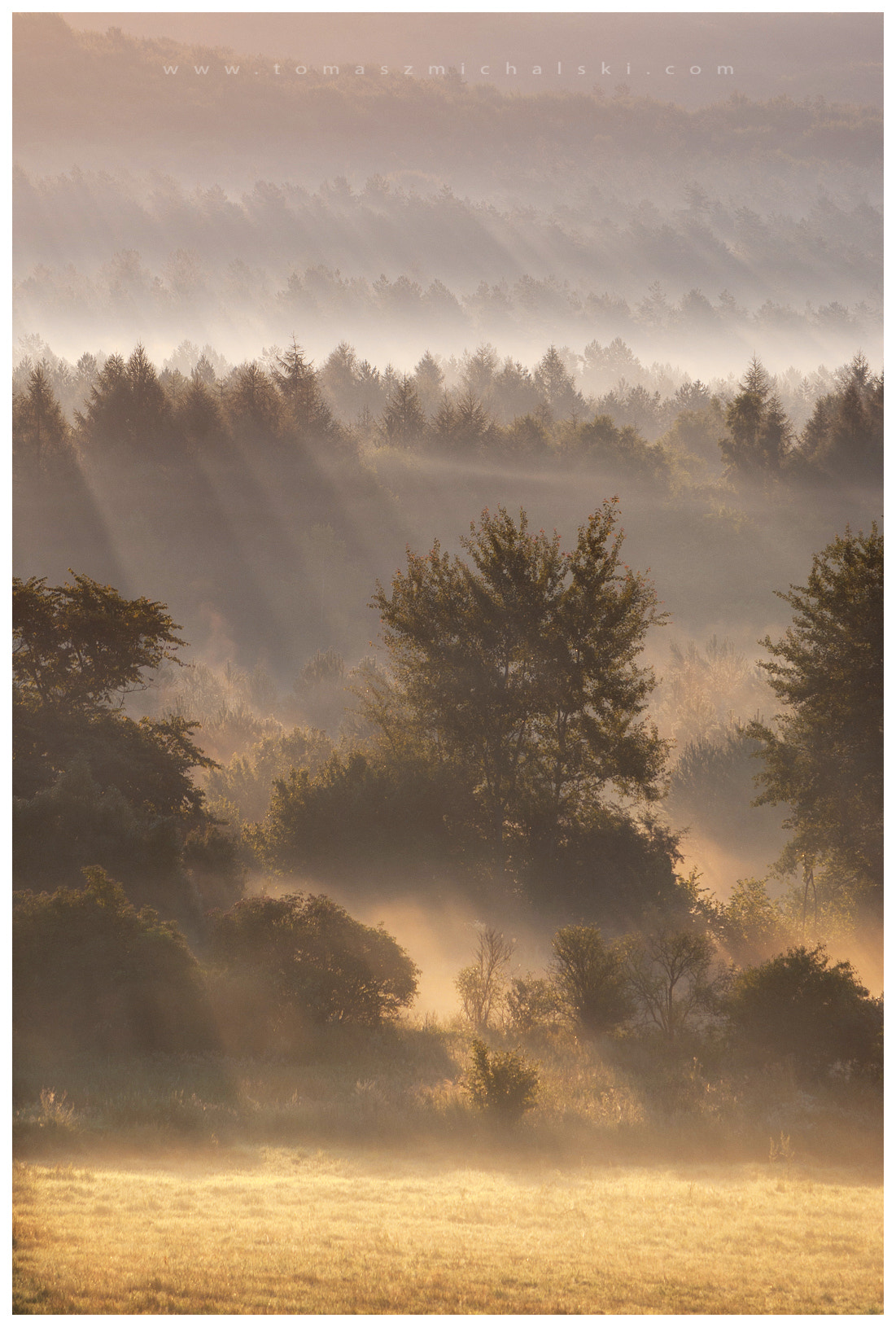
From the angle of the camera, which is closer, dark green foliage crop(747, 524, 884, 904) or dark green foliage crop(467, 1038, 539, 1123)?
dark green foliage crop(467, 1038, 539, 1123)

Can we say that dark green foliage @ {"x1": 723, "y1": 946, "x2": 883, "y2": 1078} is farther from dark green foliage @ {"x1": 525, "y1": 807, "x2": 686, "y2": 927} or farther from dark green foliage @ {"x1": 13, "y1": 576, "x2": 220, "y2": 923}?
dark green foliage @ {"x1": 13, "y1": 576, "x2": 220, "y2": 923}

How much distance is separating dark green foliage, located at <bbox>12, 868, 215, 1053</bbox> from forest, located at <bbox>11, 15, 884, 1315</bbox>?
52mm

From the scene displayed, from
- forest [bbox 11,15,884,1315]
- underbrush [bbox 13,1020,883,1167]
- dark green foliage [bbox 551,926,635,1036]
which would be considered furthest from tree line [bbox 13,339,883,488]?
underbrush [bbox 13,1020,883,1167]

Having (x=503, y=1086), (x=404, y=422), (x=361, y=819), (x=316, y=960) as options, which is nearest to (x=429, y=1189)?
(x=503, y=1086)

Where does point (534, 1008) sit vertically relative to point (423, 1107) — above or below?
above

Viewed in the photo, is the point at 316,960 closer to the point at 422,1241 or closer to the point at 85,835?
the point at 85,835

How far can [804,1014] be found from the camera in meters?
12.6

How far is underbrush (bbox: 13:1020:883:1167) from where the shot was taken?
35.3 ft

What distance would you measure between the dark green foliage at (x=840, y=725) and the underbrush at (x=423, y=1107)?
5.21 metres

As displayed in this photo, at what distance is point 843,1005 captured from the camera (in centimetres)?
1257

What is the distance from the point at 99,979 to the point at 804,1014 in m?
10.2

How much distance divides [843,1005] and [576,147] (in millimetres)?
16329

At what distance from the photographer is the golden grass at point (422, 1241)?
8523mm

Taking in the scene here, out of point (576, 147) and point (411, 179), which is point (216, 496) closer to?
point (411, 179)
